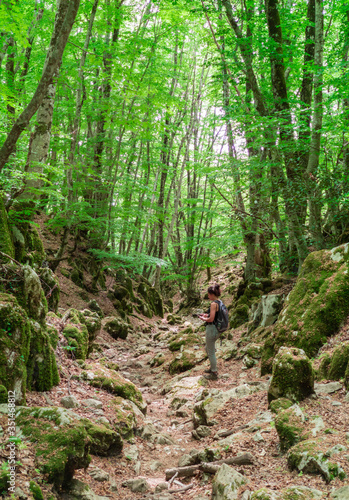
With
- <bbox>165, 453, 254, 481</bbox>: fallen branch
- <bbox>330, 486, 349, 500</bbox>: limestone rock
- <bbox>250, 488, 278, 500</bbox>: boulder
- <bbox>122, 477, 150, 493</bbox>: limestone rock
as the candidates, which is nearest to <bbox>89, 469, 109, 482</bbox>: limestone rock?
<bbox>122, 477, 150, 493</bbox>: limestone rock

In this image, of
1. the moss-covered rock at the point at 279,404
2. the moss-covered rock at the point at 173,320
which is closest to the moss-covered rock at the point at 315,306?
the moss-covered rock at the point at 279,404

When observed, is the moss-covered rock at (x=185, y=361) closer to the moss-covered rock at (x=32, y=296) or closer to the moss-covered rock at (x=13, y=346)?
the moss-covered rock at (x=32, y=296)

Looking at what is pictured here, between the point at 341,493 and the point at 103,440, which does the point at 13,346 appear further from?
the point at 341,493

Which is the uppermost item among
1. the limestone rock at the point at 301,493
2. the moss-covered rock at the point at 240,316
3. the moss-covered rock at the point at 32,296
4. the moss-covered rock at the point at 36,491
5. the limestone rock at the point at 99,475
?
the moss-covered rock at the point at 32,296

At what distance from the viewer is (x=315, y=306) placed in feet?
16.5

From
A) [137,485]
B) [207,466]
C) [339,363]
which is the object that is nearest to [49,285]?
[137,485]

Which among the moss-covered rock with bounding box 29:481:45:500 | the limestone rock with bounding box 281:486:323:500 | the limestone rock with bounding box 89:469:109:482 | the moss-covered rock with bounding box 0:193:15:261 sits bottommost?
the limestone rock with bounding box 89:469:109:482

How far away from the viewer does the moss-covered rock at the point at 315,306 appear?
475cm

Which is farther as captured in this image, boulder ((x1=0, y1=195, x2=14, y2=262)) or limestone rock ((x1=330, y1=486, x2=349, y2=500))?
boulder ((x1=0, y1=195, x2=14, y2=262))

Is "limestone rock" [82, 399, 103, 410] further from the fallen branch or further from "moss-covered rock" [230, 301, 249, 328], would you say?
"moss-covered rock" [230, 301, 249, 328]

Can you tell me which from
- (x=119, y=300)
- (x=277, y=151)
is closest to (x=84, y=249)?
(x=119, y=300)

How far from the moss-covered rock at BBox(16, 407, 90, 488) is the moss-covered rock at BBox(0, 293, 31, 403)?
290 millimetres

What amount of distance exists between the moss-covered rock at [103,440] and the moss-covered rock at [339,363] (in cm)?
274

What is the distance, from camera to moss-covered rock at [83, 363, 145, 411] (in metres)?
4.91
